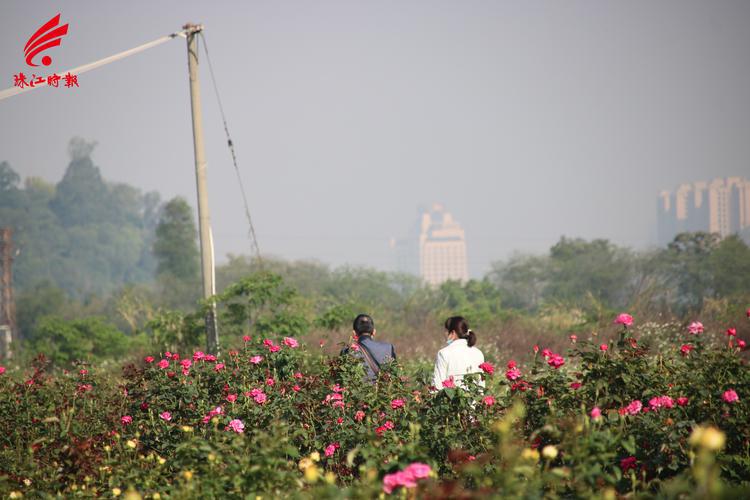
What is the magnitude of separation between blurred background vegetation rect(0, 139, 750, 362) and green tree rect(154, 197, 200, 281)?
0.13m

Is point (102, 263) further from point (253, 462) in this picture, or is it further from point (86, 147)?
point (253, 462)

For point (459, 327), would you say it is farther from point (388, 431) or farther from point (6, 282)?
point (6, 282)

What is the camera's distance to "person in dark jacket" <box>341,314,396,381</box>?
5992 millimetres

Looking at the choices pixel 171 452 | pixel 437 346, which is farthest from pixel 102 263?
pixel 171 452

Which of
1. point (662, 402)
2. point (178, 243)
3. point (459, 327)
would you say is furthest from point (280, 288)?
point (662, 402)

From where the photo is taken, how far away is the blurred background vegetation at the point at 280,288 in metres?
13.3

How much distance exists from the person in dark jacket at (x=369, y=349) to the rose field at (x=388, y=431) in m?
0.28

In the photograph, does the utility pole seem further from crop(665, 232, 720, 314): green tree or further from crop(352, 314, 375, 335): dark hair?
crop(352, 314, 375, 335): dark hair

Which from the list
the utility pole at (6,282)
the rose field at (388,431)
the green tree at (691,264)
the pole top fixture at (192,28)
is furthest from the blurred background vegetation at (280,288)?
the pole top fixture at (192,28)

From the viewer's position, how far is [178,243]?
79188mm

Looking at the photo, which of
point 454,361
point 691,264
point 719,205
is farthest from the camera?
point 719,205

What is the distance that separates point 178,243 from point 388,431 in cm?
7702

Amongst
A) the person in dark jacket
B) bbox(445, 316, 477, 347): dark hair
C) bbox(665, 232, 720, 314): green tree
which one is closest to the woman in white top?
bbox(445, 316, 477, 347): dark hair

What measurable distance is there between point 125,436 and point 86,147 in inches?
5599
